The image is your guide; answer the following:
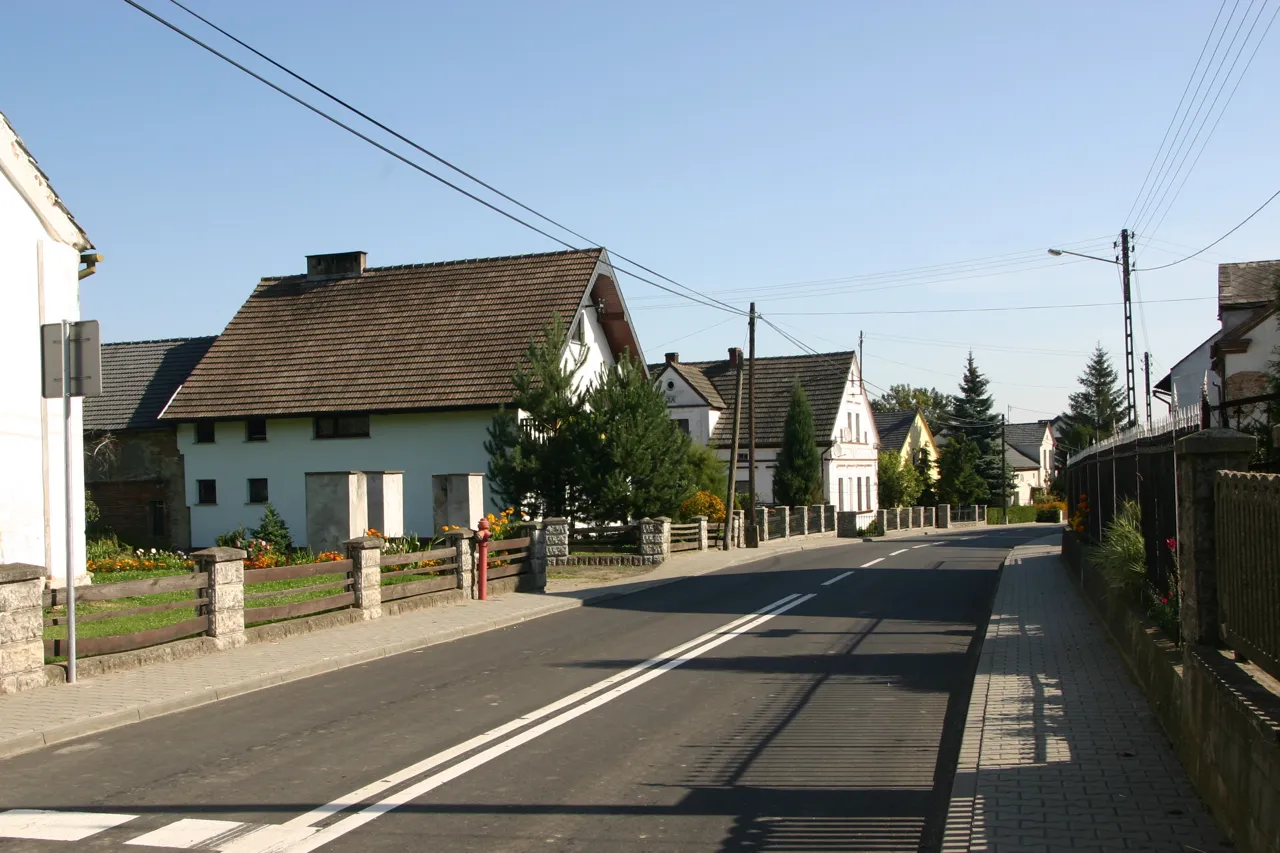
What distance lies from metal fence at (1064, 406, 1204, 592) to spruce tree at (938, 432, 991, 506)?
53.4 m

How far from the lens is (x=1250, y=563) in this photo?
603 cm

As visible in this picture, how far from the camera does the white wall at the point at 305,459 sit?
33312mm

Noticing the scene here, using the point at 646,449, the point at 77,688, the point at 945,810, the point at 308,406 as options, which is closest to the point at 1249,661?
the point at 945,810

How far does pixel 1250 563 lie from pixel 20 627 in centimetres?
969

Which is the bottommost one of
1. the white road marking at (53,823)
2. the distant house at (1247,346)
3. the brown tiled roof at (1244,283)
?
the white road marking at (53,823)

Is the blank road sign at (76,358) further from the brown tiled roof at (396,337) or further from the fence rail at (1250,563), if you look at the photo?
the brown tiled roof at (396,337)

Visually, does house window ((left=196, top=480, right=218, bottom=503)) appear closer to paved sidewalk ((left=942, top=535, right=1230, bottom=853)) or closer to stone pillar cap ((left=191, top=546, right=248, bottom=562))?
stone pillar cap ((left=191, top=546, right=248, bottom=562))

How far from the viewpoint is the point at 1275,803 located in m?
4.66

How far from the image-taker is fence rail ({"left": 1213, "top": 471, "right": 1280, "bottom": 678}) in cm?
551

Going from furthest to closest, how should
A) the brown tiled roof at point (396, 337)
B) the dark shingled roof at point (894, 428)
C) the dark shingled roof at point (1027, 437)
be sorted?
the dark shingled roof at point (1027, 437) → the dark shingled roof at point (894, 428) → the brown tiled roof at point (396, 337)

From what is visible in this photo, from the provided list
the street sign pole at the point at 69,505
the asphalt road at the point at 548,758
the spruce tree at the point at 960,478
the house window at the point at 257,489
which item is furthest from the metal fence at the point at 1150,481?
the spruce tree at the point at 960,478

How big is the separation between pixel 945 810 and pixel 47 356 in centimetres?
935

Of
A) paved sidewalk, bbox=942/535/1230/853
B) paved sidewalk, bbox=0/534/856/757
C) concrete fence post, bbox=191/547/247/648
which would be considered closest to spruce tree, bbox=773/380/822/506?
paved sidewalk, bbox=0/534/856/757

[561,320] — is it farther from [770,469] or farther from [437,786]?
[770,469]
